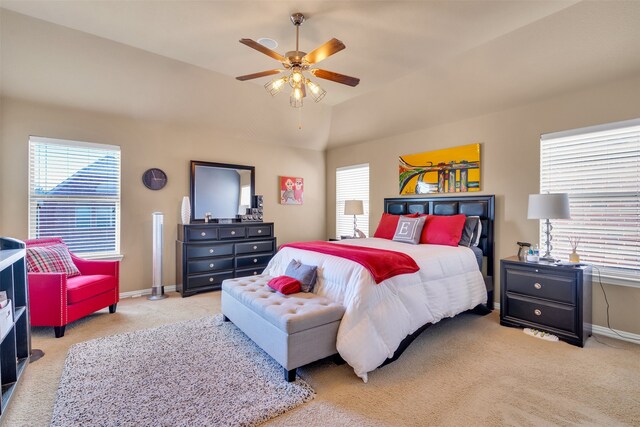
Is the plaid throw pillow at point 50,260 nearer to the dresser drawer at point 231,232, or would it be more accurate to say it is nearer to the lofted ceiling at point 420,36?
the dresser drawer at point 231,232

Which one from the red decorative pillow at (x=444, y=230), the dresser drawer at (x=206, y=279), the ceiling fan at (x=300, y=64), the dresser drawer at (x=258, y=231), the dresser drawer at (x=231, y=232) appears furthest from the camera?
the dresser drawer at (x=258, y=231)

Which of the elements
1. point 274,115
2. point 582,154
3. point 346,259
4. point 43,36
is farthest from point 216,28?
point 582,154

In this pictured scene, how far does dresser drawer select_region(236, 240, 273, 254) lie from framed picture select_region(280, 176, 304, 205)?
1095mm

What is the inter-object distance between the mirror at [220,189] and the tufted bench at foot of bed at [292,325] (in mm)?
2699

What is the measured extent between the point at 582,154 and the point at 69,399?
205 inches

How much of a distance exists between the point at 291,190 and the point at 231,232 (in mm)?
1730

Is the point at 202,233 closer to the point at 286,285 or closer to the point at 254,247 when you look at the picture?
the point at 254,247

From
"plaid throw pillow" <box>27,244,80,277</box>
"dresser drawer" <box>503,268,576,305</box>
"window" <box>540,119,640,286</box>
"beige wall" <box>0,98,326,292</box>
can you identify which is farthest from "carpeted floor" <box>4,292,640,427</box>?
"beige wall" <box>0,98,326,292</box>

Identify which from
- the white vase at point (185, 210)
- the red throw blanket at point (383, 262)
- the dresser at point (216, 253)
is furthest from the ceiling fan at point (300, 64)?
the dresser at point (216, 253)

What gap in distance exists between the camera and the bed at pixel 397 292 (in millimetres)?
2355

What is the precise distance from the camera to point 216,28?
309cm

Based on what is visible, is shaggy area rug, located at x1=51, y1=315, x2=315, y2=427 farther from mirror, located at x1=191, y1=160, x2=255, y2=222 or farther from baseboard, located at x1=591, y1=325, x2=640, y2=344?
A: baseboard, located at x1=591, y1=325, x2=640, y2=344

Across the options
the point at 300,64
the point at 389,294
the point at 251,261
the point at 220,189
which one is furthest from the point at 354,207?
the point at 300,64

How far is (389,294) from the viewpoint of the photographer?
261cm
